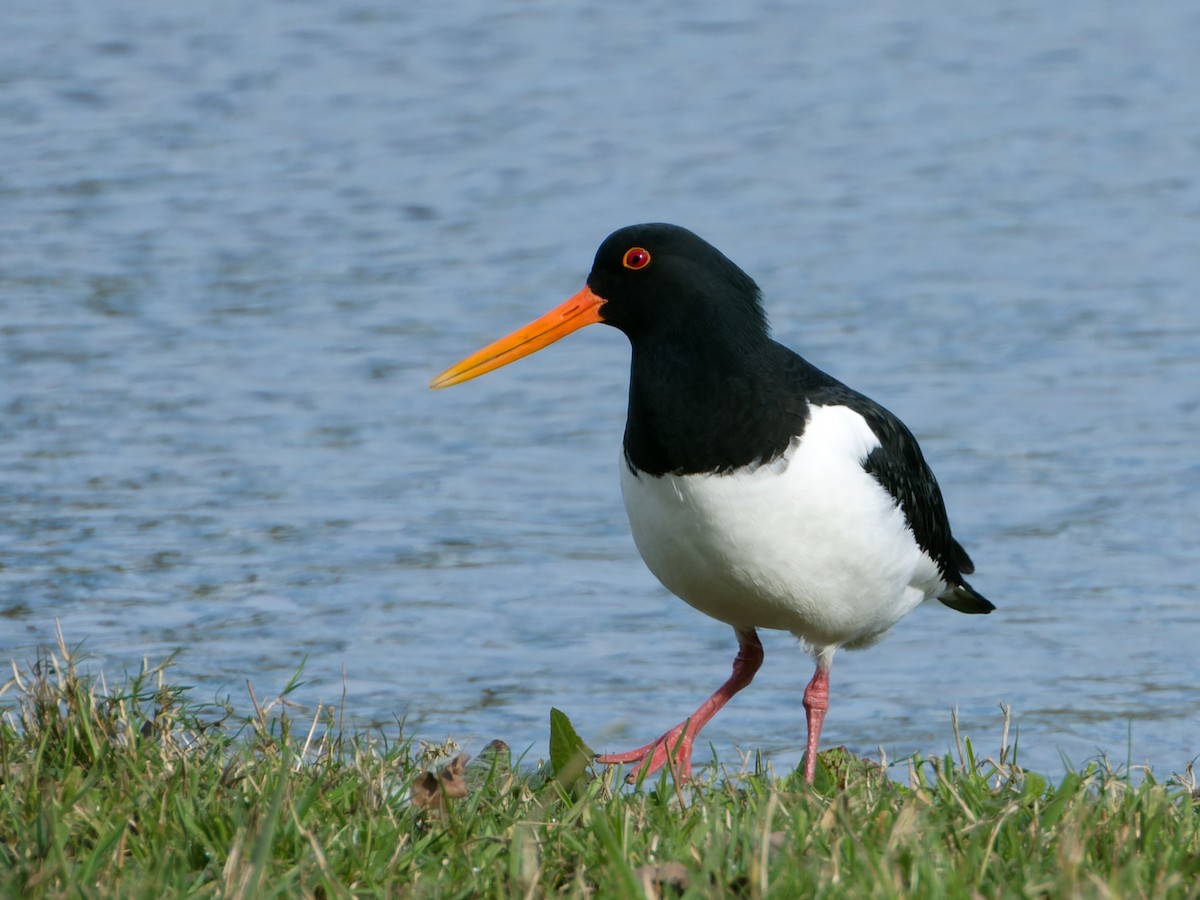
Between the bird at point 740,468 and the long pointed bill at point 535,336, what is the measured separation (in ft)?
0.04

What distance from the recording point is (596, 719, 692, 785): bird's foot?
4309mm

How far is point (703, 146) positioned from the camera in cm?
1242

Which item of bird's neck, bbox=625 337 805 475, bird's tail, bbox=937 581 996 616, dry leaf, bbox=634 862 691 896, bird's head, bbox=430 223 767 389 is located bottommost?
bird's tail, bbox=937 581 996 616

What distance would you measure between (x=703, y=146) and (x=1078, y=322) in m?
3.66

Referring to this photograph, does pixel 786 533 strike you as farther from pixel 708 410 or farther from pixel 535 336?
pixel 535 336

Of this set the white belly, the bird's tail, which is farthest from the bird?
the bird's tail

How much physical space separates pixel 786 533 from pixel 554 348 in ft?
15.8

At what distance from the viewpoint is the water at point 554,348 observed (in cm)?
637

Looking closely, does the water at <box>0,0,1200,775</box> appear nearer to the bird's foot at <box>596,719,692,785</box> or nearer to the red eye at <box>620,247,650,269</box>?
the bird's foot at <box>596,719,692,785</box>

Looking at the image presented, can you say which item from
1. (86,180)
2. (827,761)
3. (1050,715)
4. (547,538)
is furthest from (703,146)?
(827,761)

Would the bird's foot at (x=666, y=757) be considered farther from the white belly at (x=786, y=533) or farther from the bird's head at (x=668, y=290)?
the bird's head at (x=668, y=290)

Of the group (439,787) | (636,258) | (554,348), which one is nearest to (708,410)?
(636,258)

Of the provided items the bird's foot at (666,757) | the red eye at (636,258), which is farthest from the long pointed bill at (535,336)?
the bird's foot at (666,757)

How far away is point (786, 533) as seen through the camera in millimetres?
4789
